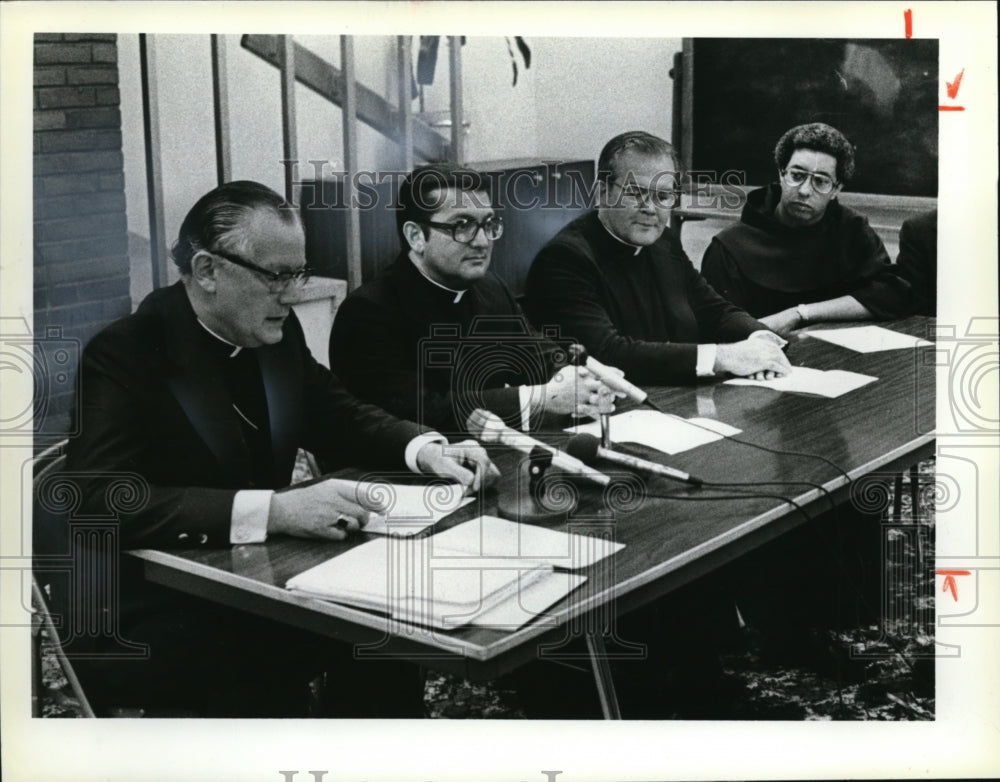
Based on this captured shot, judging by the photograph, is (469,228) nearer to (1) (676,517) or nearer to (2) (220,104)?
(2) (220,104)

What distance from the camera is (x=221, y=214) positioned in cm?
321

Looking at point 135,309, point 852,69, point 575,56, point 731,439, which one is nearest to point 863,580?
point 731,439

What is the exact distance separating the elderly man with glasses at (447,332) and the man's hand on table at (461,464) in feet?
0.31

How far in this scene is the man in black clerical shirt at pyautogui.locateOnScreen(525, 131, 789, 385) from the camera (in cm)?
344

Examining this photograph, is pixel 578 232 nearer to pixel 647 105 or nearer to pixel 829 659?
pixel 647 105

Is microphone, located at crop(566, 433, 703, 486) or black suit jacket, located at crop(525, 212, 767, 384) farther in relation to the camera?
black suit jacket, located at crop(525, 212, 767, 384)

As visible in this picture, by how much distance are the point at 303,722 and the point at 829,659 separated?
4.59ft

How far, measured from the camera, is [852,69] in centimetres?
344

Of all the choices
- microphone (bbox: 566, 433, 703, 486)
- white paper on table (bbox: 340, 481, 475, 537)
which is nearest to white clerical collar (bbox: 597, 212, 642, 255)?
microphone (bbox: 566, 433, 703, 486)

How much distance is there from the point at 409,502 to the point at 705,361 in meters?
0.98

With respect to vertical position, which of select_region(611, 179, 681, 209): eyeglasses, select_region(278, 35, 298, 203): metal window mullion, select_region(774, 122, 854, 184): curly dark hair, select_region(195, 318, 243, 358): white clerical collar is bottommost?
select_region(195, 318, 243, 358): white clerical collar

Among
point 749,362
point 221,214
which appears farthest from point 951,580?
point 221,214

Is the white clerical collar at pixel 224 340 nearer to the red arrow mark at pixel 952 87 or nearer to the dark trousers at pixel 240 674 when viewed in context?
the dark trousers at pixel 240 674
